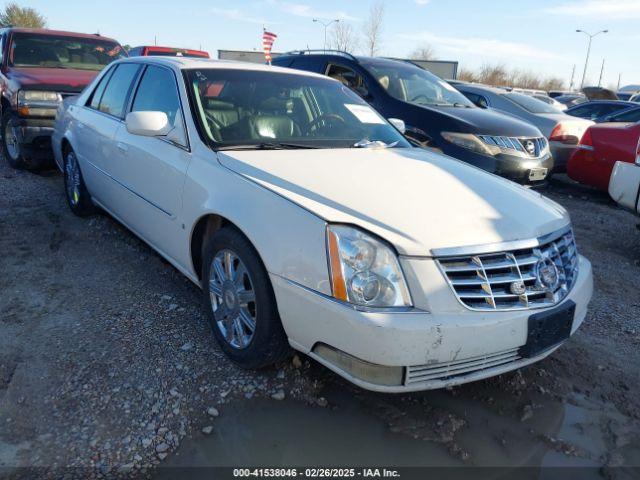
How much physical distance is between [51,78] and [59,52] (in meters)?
1.16

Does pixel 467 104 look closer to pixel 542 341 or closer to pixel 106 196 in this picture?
pixel 106 196

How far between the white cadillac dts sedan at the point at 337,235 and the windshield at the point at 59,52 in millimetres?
4642

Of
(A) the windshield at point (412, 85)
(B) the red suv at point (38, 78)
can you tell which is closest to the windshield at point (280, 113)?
(A) the windshield at point (412, 85)

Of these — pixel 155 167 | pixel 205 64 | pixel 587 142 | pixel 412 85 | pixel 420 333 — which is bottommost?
pixel 420 333

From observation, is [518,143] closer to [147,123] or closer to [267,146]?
[267,146]

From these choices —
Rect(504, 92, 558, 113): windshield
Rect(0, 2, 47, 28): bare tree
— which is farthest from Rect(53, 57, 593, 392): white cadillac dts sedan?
Rect(0, 2, 47, 28): bare tree

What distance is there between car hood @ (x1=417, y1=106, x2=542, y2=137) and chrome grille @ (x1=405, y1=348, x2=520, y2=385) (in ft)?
14.1

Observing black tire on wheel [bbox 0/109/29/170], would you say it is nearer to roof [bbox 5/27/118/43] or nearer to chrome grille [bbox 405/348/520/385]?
roof [bbox 5/27/118/43]

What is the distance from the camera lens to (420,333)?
2109mm

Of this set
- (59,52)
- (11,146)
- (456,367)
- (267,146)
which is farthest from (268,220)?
(59,52)

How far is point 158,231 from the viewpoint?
349 centimetres

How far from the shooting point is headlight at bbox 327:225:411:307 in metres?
2.17

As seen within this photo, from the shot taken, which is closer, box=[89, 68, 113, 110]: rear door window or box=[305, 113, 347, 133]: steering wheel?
box=[305, 113, 347, 133]: steering wheel

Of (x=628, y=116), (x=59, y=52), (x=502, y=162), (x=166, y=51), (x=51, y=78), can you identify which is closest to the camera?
(x=502, y=162)
